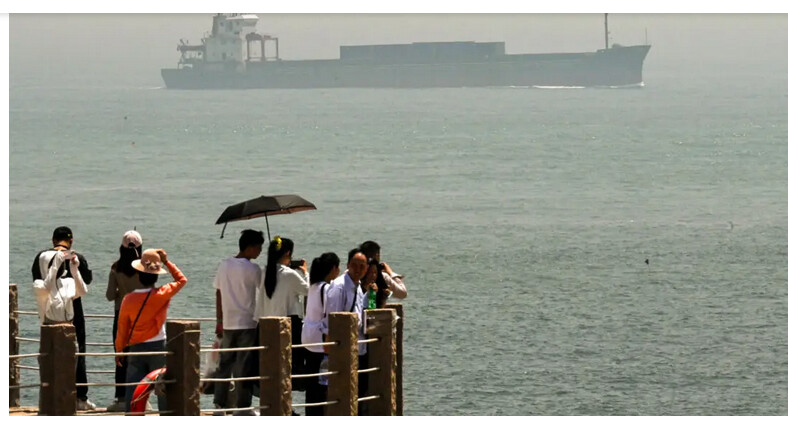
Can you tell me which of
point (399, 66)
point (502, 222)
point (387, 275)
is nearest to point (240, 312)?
point (387, 275)

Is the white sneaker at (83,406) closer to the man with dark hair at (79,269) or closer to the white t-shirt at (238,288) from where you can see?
the man with dark hair at (79,269)

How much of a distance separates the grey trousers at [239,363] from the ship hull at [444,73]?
12291 centimetres

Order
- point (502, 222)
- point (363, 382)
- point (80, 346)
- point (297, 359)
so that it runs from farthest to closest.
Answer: point (502, 222) < point (80, 346) < point (363, 382) < point (297, 359)

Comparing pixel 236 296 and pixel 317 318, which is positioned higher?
pixel 236 296

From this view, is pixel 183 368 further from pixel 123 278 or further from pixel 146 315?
pixel 123 278

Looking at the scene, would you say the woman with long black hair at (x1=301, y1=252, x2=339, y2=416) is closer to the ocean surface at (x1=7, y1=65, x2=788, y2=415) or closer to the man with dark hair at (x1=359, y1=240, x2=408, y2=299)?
the man with dark hair at (x1=359, y1=240, x2=408, y2=299)

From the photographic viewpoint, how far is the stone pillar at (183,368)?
6863 mm

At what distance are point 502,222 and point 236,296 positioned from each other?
153 feet

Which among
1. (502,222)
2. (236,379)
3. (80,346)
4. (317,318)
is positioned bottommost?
(236,379)

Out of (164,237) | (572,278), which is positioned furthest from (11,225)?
(572,278)

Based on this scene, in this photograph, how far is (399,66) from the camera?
134 metres

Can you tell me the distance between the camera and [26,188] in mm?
65875

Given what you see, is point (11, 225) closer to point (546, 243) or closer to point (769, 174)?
point (546, 243)

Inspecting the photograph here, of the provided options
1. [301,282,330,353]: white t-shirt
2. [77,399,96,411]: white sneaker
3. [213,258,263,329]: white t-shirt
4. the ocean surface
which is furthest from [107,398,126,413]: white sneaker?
the ocean surface
